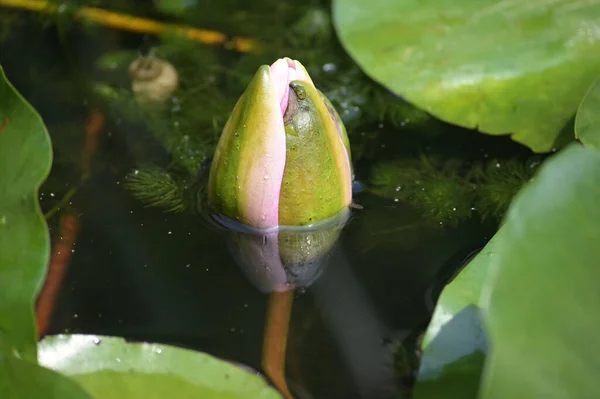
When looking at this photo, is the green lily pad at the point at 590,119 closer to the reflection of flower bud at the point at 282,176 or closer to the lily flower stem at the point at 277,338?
the reflection of flower bud at the point at 282,176

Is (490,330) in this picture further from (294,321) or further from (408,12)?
(408,12)

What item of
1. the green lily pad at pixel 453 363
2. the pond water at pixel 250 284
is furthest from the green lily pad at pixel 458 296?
the pond water at pixel 250 284

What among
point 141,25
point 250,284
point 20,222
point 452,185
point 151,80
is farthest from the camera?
point 141,25

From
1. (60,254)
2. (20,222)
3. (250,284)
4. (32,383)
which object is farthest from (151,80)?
(32,383)

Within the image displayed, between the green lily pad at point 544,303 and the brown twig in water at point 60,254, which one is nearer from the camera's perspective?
the green lily pad at point 544,303

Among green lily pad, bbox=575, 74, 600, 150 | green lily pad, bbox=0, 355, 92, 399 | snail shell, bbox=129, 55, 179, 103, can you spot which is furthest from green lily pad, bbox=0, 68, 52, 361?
green lily pad, bbox=575, 74, 600, 150

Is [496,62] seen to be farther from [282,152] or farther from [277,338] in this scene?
[277,338]

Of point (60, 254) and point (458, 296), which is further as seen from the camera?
point (60, 254)
